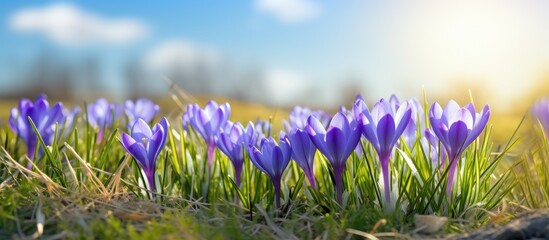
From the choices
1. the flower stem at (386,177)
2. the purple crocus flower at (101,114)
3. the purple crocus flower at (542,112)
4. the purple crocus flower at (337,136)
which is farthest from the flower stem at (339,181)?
the purple crocus flower at (101,114)

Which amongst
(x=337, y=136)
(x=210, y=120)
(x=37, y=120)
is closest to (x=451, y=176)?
(x=337, y=136)

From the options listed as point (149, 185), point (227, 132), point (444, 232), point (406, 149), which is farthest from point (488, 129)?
point (149, 185)

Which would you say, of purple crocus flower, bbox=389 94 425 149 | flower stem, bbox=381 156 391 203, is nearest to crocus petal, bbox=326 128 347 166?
flower stem, bbox=381 156 391 203

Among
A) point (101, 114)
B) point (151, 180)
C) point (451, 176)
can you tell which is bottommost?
point (151, 180)

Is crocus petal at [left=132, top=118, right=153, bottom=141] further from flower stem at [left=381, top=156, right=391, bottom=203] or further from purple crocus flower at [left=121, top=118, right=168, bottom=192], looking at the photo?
flower stem at [left=381, top=156, right=391, bottom=203]

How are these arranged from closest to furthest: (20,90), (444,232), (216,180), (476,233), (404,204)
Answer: (476,233), (444,232), (404,204), (216,180), (20,90)

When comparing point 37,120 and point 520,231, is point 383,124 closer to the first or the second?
point 520,231

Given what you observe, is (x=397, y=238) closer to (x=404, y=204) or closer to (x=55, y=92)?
(x=404, y=204)
